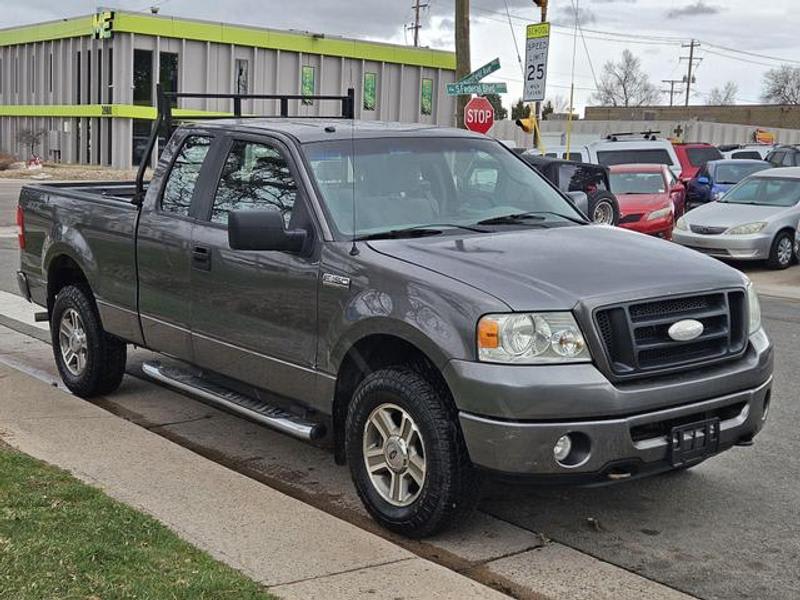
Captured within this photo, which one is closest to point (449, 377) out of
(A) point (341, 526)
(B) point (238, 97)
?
(A) point (341, 526)

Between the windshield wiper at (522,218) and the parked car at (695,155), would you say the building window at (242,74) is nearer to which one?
the parked car at (695,155)

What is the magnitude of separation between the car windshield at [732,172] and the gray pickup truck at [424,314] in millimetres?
16779

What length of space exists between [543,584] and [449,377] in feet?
3.11

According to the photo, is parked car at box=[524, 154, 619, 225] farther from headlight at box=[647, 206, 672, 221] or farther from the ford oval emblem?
the ford oval emblem

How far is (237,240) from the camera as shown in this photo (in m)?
4.88

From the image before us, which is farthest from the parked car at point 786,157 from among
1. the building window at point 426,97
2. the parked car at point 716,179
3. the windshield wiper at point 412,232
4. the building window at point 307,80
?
the building window at point 426,97

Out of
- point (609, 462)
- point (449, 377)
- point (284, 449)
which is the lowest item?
point (284, 449)

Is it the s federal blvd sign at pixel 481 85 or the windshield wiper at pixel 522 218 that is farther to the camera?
the s federal blvd sign at pixel 481 85

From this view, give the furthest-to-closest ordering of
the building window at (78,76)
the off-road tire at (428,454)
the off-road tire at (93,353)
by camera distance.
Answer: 1. the building window at (78,76)
2. the off-road tire at (93,353)
3. the off-road tire at (428,454)

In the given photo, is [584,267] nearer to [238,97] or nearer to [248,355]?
[248,355]

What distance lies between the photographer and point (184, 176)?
20.7 ft

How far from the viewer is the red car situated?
17.1 metres

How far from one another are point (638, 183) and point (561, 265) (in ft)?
46.1

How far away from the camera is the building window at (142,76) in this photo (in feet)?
161
